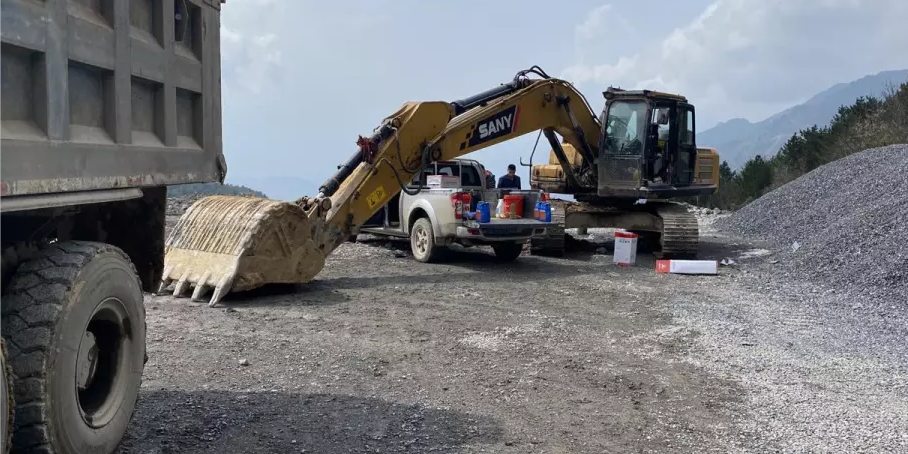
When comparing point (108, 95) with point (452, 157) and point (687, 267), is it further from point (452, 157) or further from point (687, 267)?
point (687, 267)

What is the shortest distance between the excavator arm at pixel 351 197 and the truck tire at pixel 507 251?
174cm

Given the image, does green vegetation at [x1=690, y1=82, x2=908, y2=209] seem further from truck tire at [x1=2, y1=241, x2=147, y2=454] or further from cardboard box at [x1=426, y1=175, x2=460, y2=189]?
truck tire at [x1=2, y1=241, x2=147, y2=454]

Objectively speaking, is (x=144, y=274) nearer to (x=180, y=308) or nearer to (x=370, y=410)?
(x=370, y=410)

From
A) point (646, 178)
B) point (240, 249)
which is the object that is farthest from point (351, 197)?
point (646, 178)

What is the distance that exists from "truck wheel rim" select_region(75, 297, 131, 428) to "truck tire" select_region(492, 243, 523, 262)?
9212mm

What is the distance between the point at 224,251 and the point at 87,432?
17.9ft

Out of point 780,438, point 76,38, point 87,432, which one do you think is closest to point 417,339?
point 780,438

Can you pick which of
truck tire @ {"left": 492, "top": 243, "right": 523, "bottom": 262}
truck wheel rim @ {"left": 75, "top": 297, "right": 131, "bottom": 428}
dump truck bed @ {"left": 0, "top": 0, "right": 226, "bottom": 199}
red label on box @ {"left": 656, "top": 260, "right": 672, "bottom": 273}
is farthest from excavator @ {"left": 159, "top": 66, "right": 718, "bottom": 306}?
truck wheel rim @ {"left": 75, "top": 297, "right": 131, "bottom": 428}

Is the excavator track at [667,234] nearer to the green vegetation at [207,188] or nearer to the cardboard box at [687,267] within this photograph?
the cardboard box at [687,267]

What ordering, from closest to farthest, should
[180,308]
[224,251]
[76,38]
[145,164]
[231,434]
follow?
[76,38], [145,164], [231,434], [180,308], [224,251]

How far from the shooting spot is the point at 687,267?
1205 cm

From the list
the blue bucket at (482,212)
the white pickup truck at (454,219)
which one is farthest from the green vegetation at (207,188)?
the blue bucket at (482,212)

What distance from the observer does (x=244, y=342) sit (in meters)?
6.91

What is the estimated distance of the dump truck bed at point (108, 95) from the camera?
116 inches
